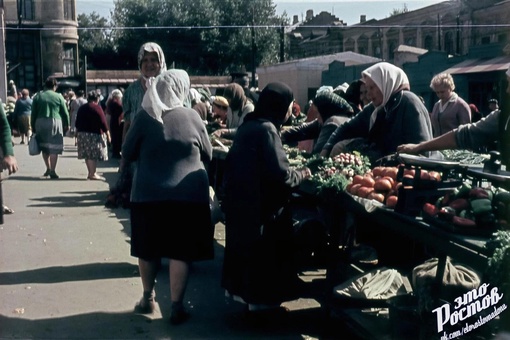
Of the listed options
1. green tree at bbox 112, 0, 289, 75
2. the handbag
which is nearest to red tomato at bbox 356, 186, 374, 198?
the handbag

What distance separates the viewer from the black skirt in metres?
4.92

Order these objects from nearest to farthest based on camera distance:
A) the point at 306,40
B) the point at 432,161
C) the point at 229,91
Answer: the point at 432,161 → the point at 229,91 → the point at 306,40

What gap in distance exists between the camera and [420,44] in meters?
36.8

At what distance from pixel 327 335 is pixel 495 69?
17.6 meters

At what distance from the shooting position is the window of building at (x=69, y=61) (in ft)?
129

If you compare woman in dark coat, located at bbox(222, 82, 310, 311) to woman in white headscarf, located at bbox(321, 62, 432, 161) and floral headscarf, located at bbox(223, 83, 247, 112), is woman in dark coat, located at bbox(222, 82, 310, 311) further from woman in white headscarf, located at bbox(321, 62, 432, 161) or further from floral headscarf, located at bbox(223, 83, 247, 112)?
floral headscarf, located at bbox(223, 83, 247, 112)

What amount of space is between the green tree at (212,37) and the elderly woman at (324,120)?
2360 centimetres

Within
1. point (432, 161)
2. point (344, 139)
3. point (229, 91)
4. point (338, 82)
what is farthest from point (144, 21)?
point (432, 161)

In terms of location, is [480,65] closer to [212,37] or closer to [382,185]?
[382,185]

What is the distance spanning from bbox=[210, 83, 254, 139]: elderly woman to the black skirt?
312 centimetres

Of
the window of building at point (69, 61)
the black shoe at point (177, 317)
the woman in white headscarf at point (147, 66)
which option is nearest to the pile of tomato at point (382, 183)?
the black shoe at point (177, 317)

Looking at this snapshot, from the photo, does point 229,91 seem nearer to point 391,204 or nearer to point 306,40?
point 391,204

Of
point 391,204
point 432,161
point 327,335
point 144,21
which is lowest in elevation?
point 327,335

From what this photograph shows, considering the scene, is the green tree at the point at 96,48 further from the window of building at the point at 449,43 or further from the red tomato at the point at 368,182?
the red tomato at the point at 368,182
